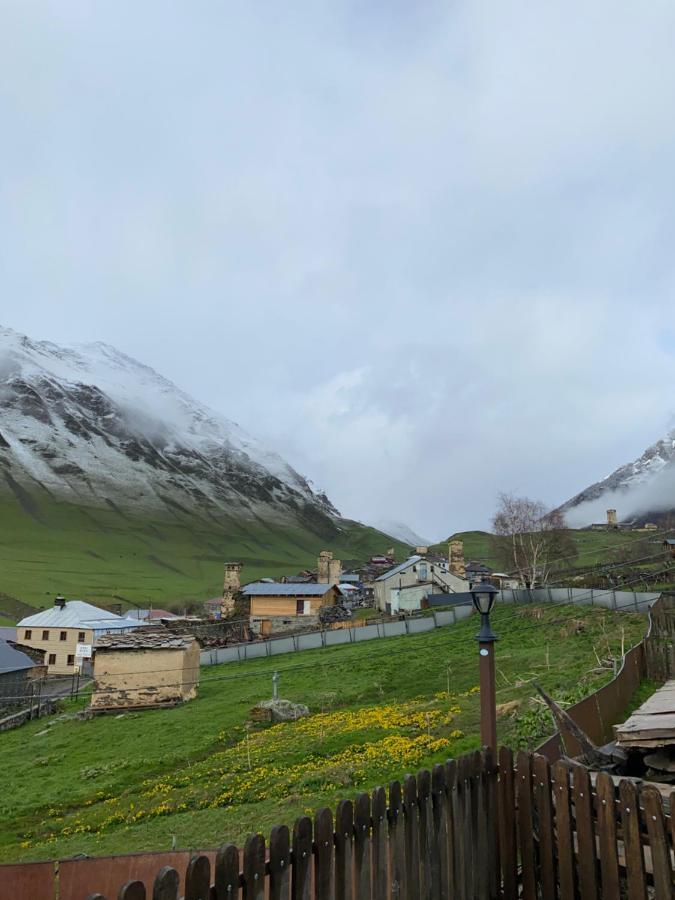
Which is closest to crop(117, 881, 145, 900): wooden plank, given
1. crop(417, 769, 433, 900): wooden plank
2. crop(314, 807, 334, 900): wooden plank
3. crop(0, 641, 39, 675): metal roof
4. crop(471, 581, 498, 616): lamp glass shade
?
crop(314, 807, 334, 900): wooden plank

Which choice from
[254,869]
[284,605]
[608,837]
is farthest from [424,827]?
[284,605]

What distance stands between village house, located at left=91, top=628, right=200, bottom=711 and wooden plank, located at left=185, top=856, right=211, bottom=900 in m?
35.1

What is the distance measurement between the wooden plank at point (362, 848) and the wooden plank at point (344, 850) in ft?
0.16

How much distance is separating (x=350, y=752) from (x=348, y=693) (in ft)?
42.9

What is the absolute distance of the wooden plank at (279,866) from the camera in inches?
165

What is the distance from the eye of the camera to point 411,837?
519cm

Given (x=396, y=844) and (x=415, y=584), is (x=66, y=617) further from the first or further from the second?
(x=396, y=844)

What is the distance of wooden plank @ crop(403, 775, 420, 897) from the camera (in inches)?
201

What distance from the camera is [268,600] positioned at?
233 ft

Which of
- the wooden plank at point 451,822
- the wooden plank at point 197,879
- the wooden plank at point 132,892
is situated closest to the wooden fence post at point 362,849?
the wooden plank at point 451,822

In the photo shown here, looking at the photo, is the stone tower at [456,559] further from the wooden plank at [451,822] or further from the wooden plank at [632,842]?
the wooden plank at [632,842]

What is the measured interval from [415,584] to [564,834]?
6664 centimetres

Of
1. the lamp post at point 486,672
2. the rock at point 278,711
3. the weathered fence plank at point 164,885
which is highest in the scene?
the lamp post at point 486,672

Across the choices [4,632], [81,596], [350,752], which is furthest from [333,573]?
[350,752]
